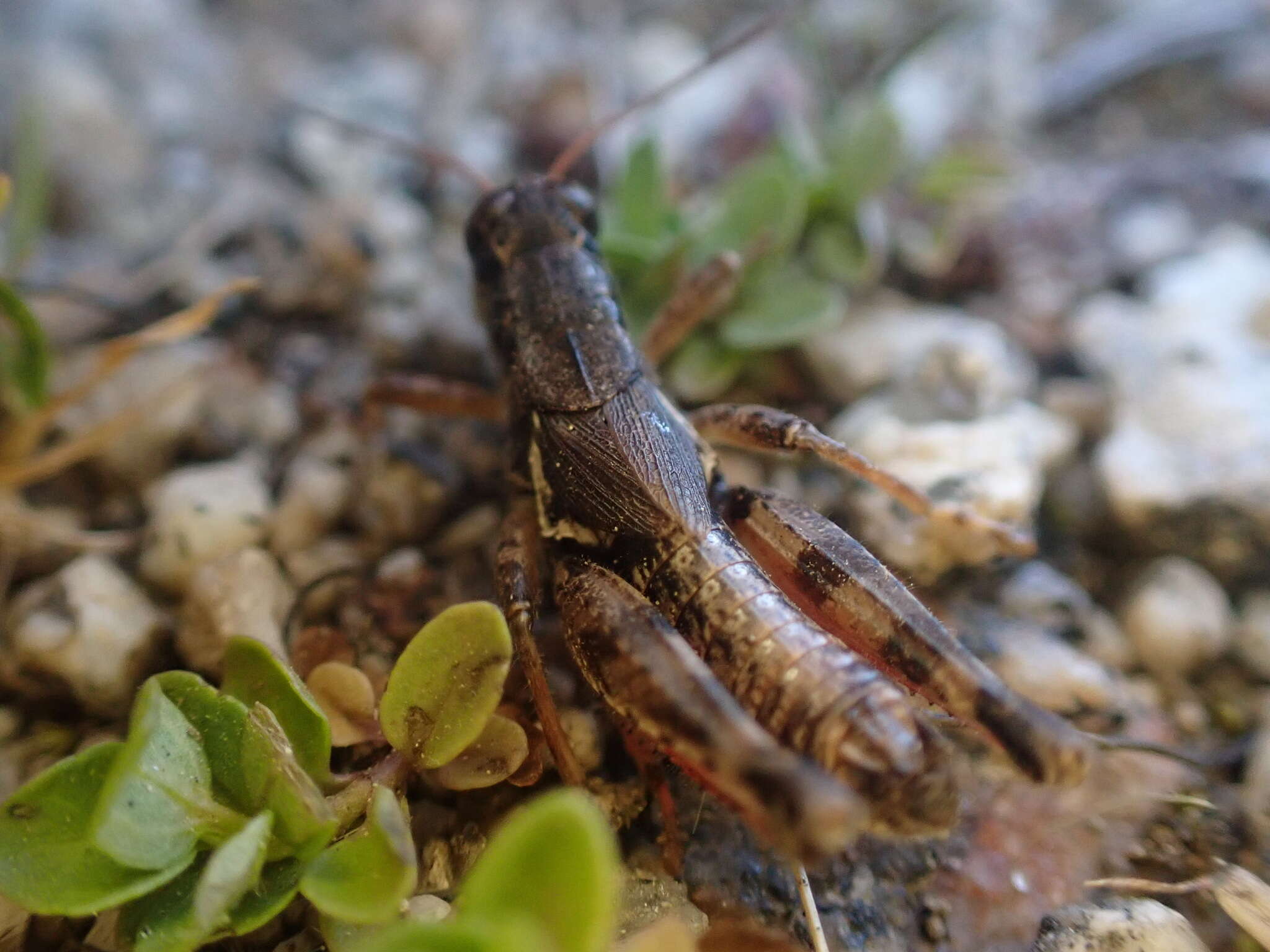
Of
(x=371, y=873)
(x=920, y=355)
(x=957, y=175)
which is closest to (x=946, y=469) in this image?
(x=920, y=355)

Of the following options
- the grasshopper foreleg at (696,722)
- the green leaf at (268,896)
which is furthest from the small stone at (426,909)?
the grasshopper foreleg at (696,722)

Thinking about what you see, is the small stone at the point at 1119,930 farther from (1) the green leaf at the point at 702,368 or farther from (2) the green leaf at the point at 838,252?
(2) the green leaf at the point at 838,252

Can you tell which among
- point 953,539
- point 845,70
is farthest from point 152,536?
point 845,70

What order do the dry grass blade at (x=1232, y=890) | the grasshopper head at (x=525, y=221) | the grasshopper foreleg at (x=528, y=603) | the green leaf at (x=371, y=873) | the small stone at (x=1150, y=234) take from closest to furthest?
the green leaf at (x=371, y=873)
the dry grass blade at (x=1232, y=890)
the grasshopper foreleg at (x=528, y=603)
the grasshopper head at (x=525, y=221)
the small stone at (x=1150, y=234)

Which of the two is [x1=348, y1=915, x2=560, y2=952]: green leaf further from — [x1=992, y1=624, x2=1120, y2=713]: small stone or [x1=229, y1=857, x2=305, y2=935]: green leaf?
[x1=992, y1=624, x2=1120, y2=713]: small stone

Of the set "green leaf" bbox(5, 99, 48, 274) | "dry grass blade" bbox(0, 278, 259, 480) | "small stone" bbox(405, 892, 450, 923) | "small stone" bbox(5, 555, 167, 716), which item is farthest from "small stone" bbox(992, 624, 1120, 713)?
"green leaf" bbox(5, 99, 48, 274)

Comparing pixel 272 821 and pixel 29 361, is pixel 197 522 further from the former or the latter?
pixel 272 821
